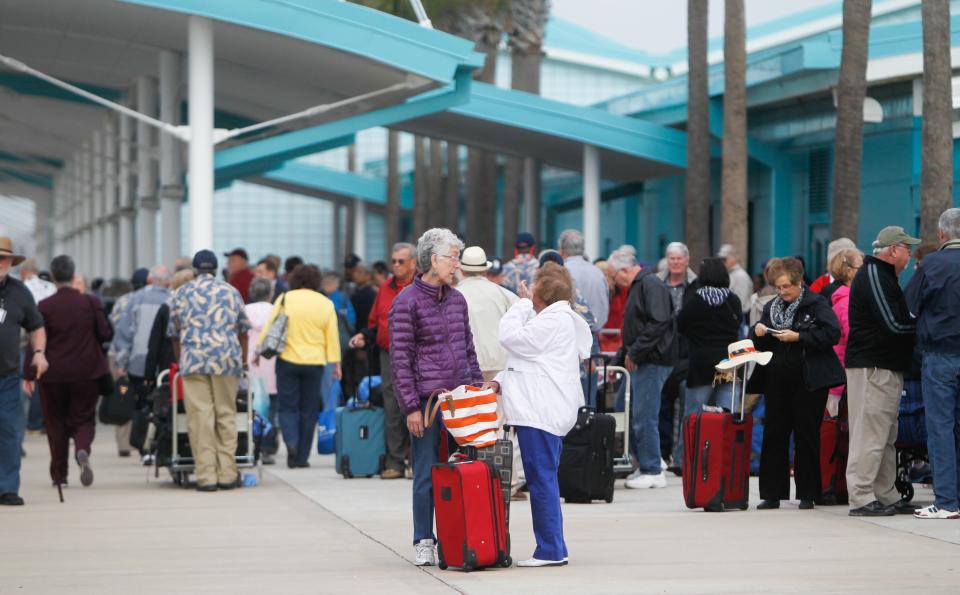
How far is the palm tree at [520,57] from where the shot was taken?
34250mm

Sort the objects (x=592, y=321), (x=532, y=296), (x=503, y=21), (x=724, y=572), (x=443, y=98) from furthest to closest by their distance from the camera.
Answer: (x=503, y=21) → (x=443, y=98) → (x=592, y=321) → (x=532, y=296) → (x=724, y=572)

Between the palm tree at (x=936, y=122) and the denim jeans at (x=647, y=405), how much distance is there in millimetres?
5776

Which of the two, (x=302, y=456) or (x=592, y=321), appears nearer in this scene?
(x=592, y=321)

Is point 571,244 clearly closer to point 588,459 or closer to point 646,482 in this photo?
point 646,482

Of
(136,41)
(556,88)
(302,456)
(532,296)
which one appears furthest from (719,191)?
(556,88)

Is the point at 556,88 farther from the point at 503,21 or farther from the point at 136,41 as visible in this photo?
the point at 136,41

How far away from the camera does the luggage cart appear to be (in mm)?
14117

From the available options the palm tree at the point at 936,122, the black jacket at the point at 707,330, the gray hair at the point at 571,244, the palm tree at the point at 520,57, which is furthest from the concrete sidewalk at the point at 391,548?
the palm tree at the point at 520,57

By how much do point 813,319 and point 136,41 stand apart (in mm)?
15193

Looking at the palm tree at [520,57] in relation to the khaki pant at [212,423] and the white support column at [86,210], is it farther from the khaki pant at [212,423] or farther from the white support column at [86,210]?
the khaki pant at [212,423]

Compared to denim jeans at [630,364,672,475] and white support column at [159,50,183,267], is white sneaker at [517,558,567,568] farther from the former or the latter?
white support column at [159,50,183,267]

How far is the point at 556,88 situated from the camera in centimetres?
7650

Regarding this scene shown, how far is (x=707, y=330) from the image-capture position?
1320 centimetres

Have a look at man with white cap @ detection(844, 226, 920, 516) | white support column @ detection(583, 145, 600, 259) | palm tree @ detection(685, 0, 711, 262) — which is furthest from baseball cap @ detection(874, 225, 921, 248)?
white support column @ detection(583, 145, 600, 259)
